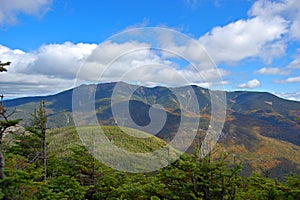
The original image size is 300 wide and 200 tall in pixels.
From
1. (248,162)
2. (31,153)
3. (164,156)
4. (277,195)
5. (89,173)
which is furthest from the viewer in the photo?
(248,162)

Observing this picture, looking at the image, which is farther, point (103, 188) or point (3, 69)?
point (103, 188)

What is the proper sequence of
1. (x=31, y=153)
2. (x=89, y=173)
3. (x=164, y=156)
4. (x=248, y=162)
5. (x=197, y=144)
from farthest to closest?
(x=248, y=162), (x=31, y=153), (x=89, y=173), (x=164, y=156), (x=197, y=144)

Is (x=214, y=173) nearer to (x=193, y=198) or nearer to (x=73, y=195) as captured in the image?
(x=193, y=198)

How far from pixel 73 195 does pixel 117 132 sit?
448ft

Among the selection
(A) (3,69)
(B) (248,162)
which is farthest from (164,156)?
(B) (248,162)

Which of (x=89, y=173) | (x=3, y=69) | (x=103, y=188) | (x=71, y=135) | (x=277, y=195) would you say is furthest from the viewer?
(x=71, y=135)

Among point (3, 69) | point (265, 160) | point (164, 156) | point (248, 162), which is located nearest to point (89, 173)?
point (164, 156)

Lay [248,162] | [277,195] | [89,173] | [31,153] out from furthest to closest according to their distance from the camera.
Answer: [248,162] < [31,153] < [89,173] < [277,195]

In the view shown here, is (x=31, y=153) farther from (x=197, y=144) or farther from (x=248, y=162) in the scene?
(x=248, y=162)

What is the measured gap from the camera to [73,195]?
50.2 ft

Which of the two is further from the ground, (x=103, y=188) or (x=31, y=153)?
(x=31, y=153)

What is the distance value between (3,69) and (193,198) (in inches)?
401

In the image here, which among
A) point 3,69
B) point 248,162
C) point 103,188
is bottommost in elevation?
point 248,162

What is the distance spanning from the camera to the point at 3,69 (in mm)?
9664
